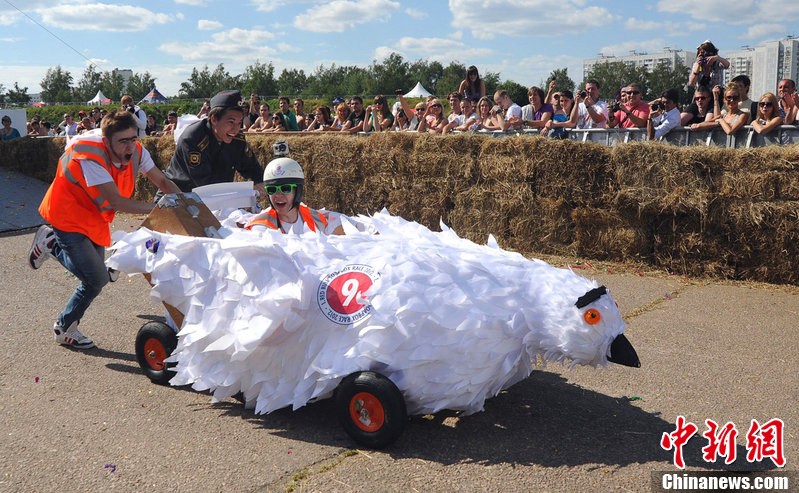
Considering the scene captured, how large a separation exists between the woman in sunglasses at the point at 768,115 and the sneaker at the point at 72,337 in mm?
7575

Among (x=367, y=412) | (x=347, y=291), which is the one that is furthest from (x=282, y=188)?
(x=367, y=412)

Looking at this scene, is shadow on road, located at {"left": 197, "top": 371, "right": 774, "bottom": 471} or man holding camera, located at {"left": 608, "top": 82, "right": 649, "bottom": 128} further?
man holding camera, located at {"left": 608, "top": 82, "right": 649, "bottom": 128}

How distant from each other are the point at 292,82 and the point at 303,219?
263 feet

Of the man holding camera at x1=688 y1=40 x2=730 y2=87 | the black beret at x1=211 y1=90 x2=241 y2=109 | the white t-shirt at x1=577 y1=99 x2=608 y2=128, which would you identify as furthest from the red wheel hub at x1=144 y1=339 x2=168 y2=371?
the man holding camera at x1=688 y1=40 x2=730 y2=87

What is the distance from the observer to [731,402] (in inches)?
188

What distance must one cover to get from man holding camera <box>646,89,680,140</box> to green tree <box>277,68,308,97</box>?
2840 inches

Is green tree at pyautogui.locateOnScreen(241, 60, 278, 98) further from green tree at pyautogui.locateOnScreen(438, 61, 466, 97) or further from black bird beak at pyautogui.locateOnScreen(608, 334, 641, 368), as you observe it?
black bird beak at pyautogui.locateOnScreen(608, 334, 641, 368)

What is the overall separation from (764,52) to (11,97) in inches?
3092

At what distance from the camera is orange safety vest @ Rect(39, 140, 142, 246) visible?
5766mm

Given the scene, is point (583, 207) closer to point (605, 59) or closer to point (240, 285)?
point (240, 285)

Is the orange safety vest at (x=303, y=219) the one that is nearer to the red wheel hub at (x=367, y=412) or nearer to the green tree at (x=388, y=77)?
the red wheel hub at (x=367, y=412)

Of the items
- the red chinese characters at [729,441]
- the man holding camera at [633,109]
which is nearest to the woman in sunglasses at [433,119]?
the man holding camera at [633,109]

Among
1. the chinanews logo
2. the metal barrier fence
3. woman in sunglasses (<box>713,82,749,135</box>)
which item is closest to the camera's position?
the chinanews logo

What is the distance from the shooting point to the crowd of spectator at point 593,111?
29.6ft
